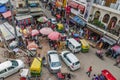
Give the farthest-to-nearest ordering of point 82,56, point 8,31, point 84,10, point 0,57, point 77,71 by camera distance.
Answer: point 84,10, point 8,31, point 82,56, point 0,57, point 77,71

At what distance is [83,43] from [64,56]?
16.6ft

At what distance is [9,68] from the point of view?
66.4ft

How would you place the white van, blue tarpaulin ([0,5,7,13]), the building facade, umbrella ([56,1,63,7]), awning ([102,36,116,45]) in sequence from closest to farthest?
the white van → the building facade → awning ([102,36,116,45]) → blue tarpaulin ([0,5,7,13]) → umbrella ([56,1,63,7])

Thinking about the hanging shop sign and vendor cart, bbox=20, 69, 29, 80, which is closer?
vendor cart, bbox=20, 69, 29, 80

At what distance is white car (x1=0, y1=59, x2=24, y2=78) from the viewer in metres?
19.8

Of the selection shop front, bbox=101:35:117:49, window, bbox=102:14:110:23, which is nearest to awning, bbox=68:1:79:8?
window, bbox=102:14:110:23

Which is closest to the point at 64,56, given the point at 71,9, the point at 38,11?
the point at 71,9

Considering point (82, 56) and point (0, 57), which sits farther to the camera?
point (82, 56)

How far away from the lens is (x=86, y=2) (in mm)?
30156

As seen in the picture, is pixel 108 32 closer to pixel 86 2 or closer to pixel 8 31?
pixel 86 2

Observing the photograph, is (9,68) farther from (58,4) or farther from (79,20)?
(58,4)

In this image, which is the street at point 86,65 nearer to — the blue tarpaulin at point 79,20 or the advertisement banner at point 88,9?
the blue tarpaulin at point 79,20

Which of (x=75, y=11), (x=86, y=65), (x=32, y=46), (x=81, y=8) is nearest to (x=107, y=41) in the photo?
(x=86, y=65)

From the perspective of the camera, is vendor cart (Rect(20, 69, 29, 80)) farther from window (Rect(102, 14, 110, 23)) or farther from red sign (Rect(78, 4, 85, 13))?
red sign (Rect(78, 4, 85, 13))
